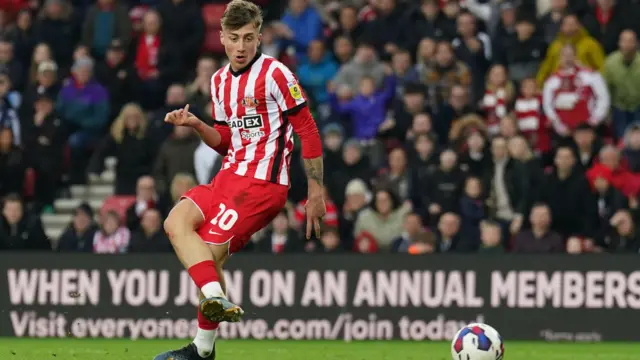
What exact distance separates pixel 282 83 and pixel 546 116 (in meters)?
9.31

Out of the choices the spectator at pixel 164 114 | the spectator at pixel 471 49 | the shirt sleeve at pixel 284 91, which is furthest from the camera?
the spectator at pixel 471 49

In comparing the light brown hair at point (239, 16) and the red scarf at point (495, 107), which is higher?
the light brown hair at point (239, 16)

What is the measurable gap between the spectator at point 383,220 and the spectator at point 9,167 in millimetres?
4785

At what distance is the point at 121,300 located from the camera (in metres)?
16.1

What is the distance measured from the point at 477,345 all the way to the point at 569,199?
7.23 m

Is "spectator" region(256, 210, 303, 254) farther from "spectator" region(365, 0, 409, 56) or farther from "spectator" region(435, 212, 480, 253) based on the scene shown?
"spectator" region(365, 0, 409, 56)

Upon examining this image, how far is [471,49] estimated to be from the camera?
63.9ft

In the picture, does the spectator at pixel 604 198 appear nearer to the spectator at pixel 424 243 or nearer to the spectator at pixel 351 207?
the spectator at pixel 424 243

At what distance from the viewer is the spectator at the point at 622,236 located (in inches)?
661

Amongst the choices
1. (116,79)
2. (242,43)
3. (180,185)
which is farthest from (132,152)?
(242,43)

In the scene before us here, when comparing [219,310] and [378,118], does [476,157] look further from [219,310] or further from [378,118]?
[219,310]

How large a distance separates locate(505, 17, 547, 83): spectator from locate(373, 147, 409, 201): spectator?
92.5 inches

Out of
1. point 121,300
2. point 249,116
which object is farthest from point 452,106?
point 249,116

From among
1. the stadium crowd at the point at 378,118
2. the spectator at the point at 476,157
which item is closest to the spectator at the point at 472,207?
the stadium crowd at the point at 378,118
